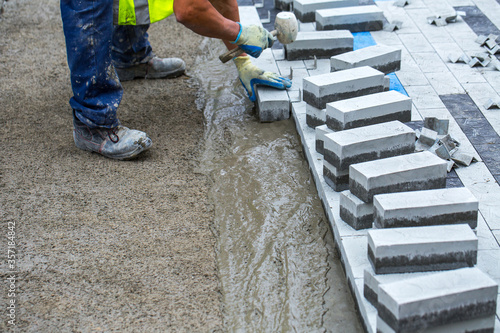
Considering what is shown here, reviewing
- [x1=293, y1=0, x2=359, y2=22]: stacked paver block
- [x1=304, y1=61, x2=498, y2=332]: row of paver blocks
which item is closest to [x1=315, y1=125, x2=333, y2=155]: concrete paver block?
[x1=304, y1=61, x2=498, y2=332]: row of paver blocks

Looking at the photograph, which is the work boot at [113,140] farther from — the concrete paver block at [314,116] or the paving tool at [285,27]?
the concrete paver block at [314,116]

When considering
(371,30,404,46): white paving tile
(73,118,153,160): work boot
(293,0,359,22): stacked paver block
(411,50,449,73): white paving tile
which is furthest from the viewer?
(293,0,359,22): stacked paver block

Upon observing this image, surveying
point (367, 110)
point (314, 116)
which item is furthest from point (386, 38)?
point (367, 110)

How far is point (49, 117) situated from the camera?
413 cm

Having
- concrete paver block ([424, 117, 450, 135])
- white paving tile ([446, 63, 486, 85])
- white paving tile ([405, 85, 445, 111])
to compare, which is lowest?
white paving tile ([405, 85, 445, 111])

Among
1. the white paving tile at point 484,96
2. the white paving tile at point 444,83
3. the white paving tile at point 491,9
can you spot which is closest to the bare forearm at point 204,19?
the white paving tile at point 444,83

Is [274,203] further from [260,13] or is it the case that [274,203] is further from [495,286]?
[260,13]

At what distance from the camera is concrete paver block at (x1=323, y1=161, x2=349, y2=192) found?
3012mm

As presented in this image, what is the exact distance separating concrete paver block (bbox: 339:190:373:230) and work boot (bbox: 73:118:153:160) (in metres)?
1.44

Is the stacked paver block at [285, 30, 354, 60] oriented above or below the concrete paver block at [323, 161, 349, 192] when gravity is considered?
above

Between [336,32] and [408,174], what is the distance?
2296 millimetres

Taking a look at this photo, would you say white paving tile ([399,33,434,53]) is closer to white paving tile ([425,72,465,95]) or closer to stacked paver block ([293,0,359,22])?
white paving tile ([425,72,465,95])

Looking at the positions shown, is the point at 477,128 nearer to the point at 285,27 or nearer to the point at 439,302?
the point at 285,27

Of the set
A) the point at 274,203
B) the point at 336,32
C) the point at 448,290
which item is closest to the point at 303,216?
the point at 274,203
